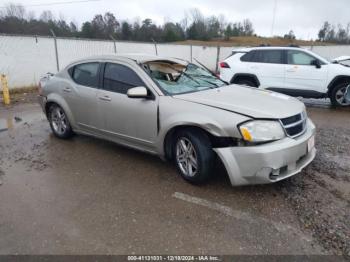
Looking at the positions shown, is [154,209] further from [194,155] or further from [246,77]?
[246,77]

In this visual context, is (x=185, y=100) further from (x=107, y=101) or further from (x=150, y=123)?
(x=107, y=101)

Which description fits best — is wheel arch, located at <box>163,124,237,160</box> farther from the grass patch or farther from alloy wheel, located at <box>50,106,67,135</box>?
the grass patch

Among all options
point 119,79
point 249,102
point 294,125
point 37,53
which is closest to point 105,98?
point 119,79

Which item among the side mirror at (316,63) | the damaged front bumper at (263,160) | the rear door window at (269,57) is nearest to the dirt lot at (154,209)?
the damaged front bumper at (263,160)

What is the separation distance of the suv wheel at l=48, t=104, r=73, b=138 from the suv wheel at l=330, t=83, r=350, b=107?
691cm

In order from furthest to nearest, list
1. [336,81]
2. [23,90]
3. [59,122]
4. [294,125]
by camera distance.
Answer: [23,90]
[336,81]
[59,122]
[294,125]

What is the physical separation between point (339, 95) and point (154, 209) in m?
6.99

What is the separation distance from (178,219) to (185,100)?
1428 millimetres

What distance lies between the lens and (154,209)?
3.18m

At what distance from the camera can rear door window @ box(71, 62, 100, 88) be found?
4.59 meters

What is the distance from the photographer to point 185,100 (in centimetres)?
360

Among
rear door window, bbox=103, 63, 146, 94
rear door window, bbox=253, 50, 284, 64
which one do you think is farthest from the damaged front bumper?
rear door window, bbox=253, 50, 284, 64

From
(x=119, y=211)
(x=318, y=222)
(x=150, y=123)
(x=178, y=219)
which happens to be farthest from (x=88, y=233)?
(x=318, y=222)

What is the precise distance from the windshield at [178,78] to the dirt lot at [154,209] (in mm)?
1152
